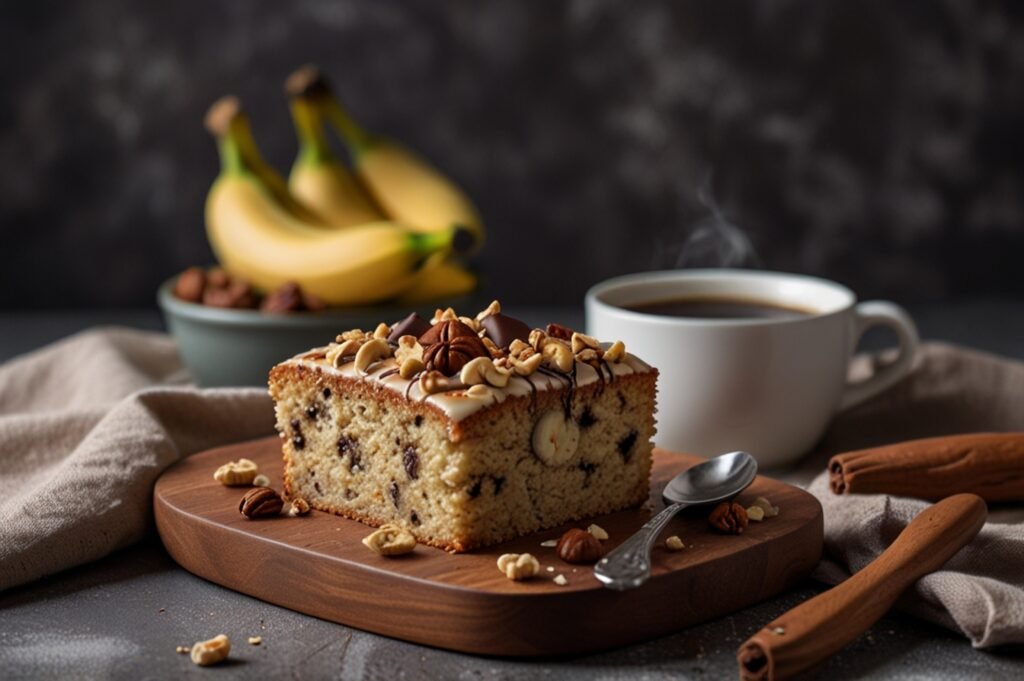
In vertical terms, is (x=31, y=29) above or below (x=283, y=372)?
above

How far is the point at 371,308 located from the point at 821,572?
1.32m

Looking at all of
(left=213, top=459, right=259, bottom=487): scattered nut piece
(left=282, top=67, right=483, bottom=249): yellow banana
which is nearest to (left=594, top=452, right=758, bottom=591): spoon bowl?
(left=213, top=459, right=259, bottom=487): scattered nut piece

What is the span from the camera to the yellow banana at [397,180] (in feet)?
10.8

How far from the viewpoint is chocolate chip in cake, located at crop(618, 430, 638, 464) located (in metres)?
2.07

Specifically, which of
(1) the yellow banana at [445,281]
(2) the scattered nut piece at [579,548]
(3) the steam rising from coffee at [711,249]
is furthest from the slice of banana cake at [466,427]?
(3) the steam rising from coffee at [711,249]

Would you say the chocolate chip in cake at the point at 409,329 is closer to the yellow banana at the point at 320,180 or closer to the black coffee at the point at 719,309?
the black coffee at the point at 719,309

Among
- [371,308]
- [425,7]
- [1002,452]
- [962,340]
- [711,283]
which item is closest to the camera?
[1002,452]

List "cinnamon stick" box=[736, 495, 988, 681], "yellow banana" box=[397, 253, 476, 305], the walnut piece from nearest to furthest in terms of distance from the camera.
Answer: "cinnamon stick" box=[736, 495, 988, 681]
the walnut piece
"yellow banana" box=[397, 253, 476, 305]

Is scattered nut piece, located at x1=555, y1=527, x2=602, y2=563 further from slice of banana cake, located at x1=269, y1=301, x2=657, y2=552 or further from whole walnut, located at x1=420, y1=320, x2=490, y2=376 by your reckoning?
whole walnut, located at x1=420, y1=320, x2=490, y2=376

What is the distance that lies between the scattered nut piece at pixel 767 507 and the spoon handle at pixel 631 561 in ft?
0.60

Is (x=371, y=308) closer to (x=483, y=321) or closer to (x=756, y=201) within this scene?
(x=483, y=321)

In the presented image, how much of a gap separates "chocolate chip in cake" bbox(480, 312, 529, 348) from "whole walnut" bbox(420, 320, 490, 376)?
0.06 meters

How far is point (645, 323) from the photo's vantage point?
2416mm

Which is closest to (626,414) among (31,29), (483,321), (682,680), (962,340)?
(483,321)
